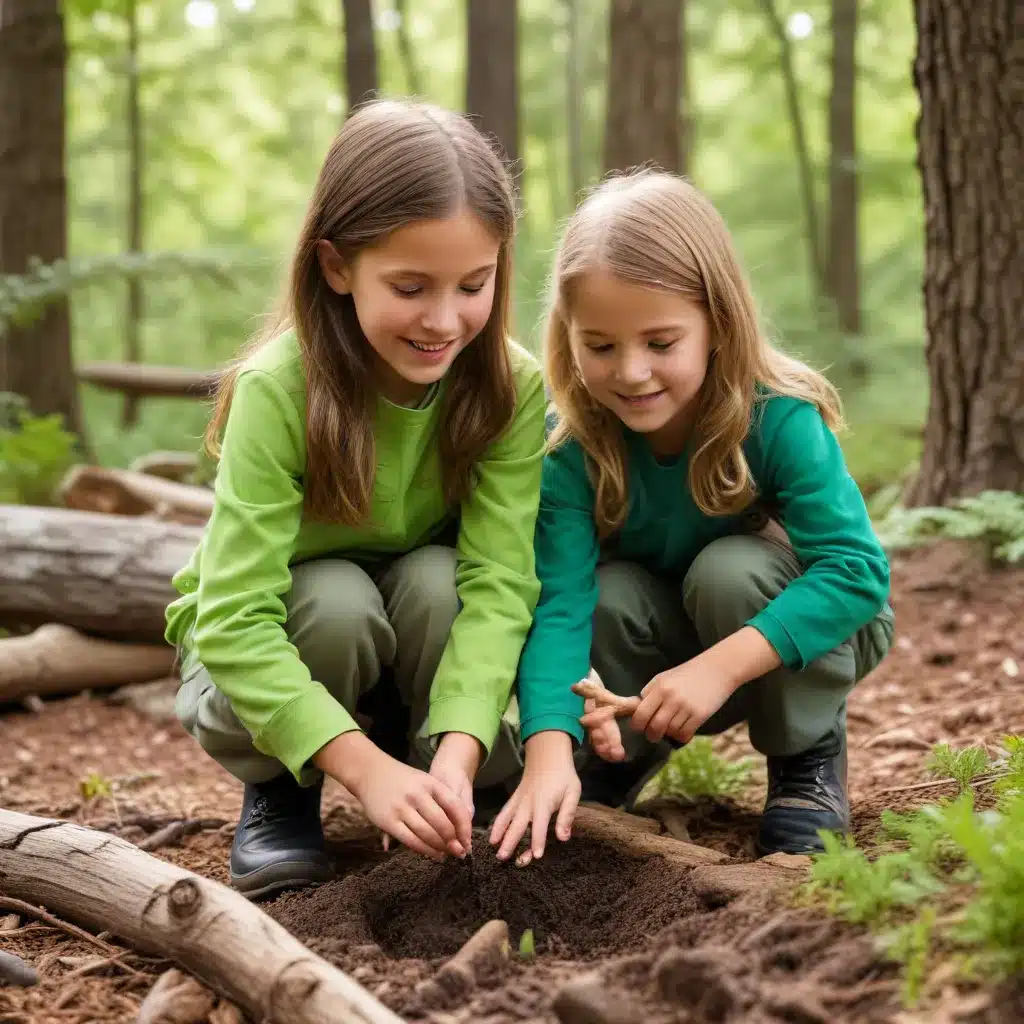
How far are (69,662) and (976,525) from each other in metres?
3.36

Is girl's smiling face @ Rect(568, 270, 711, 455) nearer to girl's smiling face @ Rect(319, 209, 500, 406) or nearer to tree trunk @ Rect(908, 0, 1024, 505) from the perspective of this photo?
girl's smiling face @ Rect(319, 209, 500, 406)

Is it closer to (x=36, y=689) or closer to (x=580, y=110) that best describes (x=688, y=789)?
(x=36, y=689)

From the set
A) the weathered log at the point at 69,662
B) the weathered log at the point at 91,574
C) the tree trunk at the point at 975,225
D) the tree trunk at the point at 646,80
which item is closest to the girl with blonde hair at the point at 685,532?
the tree trunk at the point at 975,225

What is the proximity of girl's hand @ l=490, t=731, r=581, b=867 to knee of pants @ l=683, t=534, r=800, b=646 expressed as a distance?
43cm

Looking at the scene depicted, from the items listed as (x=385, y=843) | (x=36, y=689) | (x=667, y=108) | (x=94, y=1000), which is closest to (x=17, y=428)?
(x=36, y=689)

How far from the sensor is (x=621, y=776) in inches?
114

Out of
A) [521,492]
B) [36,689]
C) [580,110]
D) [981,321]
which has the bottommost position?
[36,689]

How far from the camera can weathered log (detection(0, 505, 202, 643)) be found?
422 centimetres

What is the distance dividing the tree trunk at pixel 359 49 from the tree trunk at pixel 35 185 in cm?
233

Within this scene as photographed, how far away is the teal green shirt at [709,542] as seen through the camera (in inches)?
93.7

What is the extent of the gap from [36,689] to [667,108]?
208 inches

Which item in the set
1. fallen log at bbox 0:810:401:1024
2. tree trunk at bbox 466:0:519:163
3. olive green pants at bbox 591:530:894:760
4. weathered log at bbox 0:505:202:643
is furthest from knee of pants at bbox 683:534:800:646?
tree trunk at bbox 466:0:519:163

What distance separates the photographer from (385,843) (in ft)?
8.75

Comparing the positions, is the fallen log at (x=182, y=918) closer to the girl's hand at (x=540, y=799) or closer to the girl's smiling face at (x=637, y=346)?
the girl's hand at (x=540, y=799)
